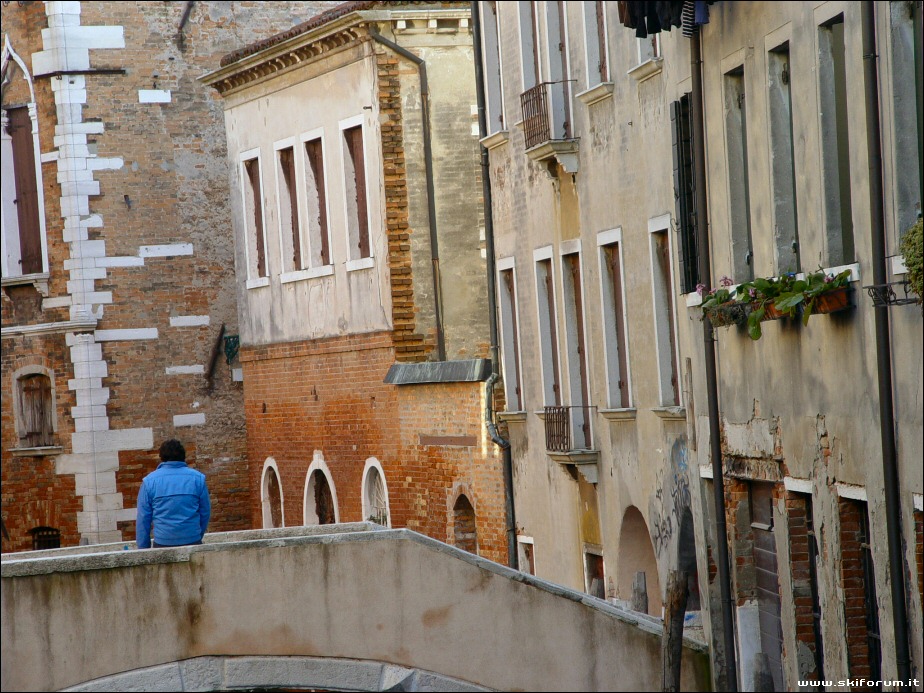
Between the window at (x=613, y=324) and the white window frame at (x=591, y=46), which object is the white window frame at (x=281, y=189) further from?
the window at (x=613, y=324)

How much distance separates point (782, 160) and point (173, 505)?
523cm

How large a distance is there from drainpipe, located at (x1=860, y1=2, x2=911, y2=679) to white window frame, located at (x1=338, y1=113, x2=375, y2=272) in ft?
44.6

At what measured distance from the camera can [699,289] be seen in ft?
48.2

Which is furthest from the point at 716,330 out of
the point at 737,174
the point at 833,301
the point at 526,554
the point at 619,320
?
the point at 526,554

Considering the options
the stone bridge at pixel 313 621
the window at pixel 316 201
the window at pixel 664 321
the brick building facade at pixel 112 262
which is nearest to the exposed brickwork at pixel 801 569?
the stone bridge at pixel 313 621

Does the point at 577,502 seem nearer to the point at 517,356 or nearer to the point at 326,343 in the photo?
the point at 517,356

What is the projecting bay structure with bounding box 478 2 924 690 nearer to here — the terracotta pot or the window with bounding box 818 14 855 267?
the window with bounding box 818 14 855 267

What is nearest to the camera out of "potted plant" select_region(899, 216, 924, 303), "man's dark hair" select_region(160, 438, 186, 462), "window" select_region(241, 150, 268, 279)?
"potted plant" select_region(899, 216, 924, 303)

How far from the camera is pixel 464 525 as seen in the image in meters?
23.1

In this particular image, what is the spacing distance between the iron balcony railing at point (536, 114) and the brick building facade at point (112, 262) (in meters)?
10.5

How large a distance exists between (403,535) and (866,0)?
505 centimetres

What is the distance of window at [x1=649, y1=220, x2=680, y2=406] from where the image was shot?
17.4m

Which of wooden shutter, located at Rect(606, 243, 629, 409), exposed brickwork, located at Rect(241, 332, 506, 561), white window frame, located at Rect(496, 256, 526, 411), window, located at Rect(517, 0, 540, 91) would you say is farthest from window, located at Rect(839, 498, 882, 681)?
exposed brickwork, located at Rect(241, 332, 506, 561)

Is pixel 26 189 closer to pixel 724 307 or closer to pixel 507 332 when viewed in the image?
pixel 507 332
